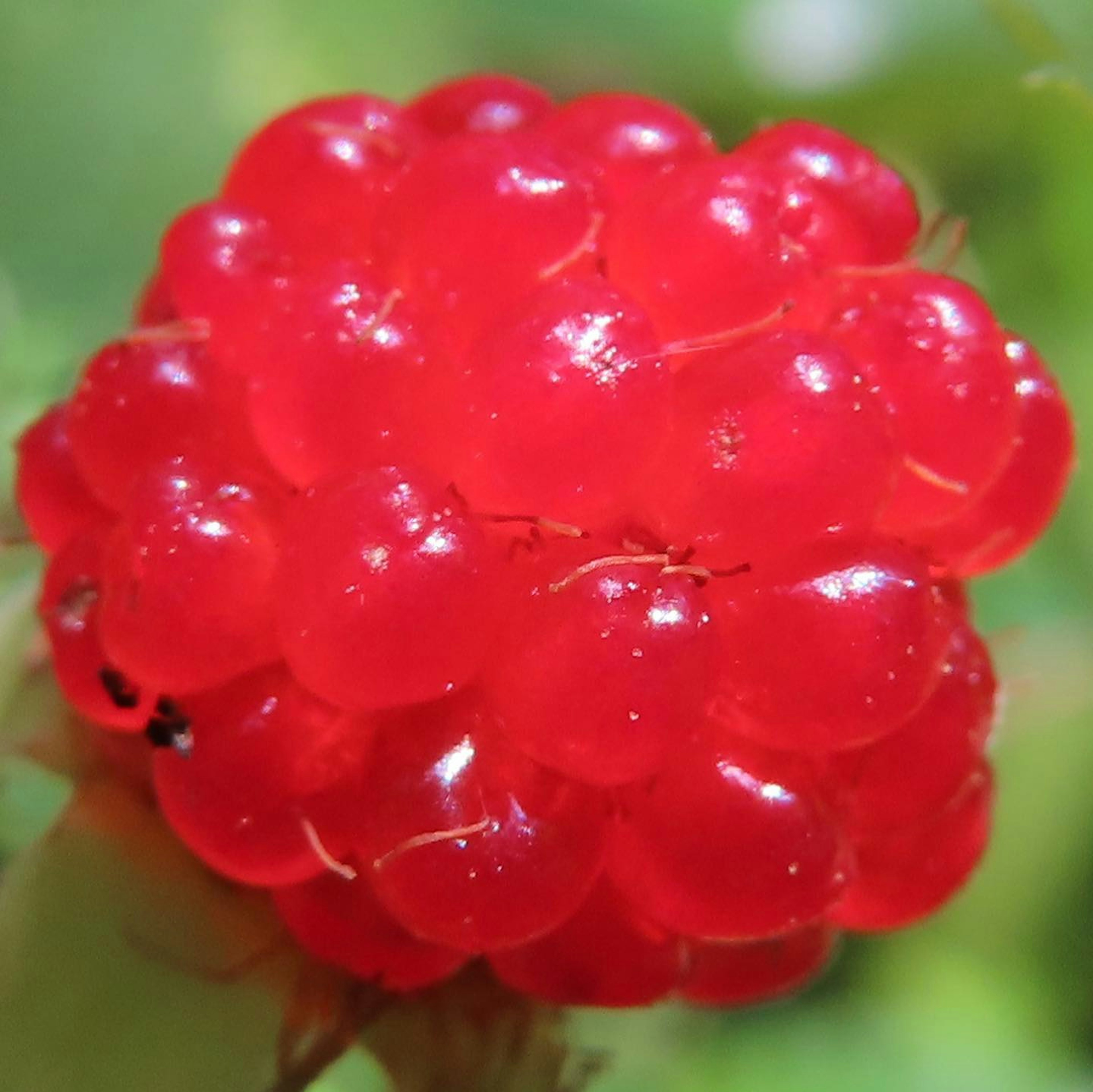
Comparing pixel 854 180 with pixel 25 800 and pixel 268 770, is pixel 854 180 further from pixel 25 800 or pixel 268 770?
pixel 25 800

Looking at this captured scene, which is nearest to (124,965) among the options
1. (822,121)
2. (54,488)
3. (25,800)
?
(25,800)

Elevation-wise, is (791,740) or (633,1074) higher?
(791,740)

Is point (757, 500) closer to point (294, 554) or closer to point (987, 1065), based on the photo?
point (294, 554)

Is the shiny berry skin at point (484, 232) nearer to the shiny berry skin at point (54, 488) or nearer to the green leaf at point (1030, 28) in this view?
the shiny berry skin at point (54, 488)

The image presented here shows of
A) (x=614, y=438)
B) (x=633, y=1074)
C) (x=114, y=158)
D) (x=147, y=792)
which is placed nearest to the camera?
(x=614, y=438)

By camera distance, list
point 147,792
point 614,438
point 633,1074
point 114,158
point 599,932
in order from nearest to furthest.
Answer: point 614,438 < point 599,932 < point 147,792 < point 633,1074 < point 114,158

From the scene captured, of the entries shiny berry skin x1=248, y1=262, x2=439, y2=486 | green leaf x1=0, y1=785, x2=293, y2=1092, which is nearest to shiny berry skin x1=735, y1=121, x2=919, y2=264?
shiny berry skin x1=248, y1=262, x2=439, y2=486

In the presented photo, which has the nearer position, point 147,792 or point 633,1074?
point 147,792

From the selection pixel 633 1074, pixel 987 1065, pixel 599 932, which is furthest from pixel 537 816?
pixel 987 1065
